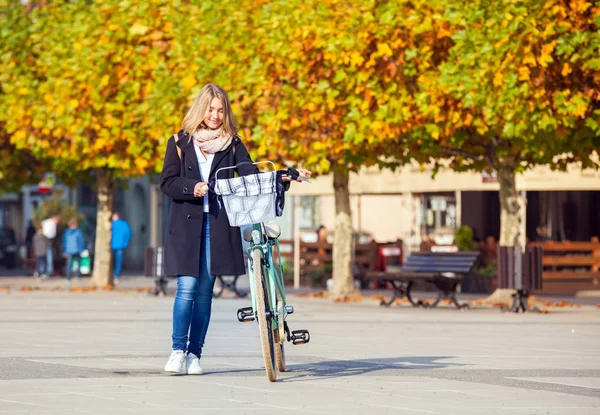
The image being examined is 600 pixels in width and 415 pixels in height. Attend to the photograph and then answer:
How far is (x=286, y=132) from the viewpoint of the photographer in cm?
2583

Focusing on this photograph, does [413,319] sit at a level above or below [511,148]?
below

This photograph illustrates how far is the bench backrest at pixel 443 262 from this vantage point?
79.8 feet

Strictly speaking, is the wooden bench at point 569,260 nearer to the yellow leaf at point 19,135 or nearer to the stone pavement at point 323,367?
the yellow leaf at point 19,135

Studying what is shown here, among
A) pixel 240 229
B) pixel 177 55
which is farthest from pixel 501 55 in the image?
pixel 240 229

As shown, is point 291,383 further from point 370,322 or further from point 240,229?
point 370,322

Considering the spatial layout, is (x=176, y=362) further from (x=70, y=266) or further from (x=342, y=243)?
(x=70, y=266)

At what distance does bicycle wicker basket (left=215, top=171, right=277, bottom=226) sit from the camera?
10.7 meters

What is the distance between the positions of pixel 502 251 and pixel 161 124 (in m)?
8.30

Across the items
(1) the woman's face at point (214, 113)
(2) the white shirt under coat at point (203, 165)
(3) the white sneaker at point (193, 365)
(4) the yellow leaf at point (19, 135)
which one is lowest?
(3) the white sneaker at point (193, 365)

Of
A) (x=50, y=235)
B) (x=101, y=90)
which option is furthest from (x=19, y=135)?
(x=50, y=235)

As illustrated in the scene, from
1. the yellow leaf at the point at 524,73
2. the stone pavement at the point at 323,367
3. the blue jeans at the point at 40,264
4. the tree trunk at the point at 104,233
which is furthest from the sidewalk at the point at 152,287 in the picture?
the stone pavement at the point at 323,367

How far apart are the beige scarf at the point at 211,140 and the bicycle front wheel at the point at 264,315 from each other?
0.89 metres

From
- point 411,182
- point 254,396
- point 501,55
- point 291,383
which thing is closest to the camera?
point 254,396

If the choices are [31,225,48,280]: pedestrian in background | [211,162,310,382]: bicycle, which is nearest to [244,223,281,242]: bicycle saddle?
[211,162,310,382]: bicycle
